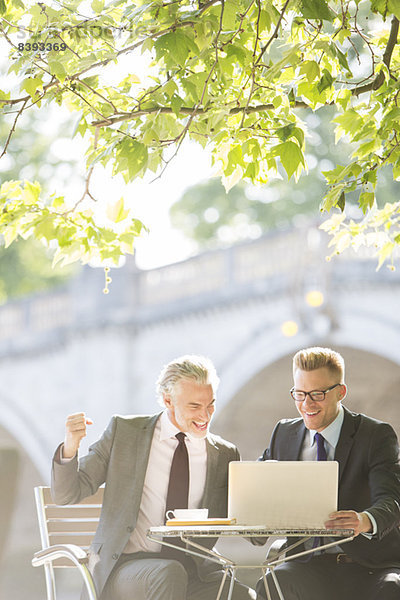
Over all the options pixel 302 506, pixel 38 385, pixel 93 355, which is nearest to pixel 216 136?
pixel 302 506

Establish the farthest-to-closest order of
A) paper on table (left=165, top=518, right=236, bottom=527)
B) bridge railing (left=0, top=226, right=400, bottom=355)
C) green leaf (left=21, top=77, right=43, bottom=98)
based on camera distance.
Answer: bridge railing (left=0, top=226, right=400, bottom=355) → green leaf (left=21, top=77, right=43, bottom=98) → paper on table (left=165, top=518, right=236, bottom=527)

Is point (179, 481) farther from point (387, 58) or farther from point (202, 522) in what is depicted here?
point (387, 58)

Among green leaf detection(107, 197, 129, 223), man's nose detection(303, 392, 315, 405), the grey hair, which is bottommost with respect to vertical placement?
man's nose detection(303, 392, 315, 405)

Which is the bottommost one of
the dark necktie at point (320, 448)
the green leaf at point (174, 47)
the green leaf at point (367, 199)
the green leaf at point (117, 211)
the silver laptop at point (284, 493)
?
the silver laptop at point (284, 493)

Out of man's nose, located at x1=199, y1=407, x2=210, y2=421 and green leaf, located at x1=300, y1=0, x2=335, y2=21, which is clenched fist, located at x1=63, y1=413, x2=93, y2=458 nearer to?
man's nose, located at x1=199, y1=407, x2=210, y2=421

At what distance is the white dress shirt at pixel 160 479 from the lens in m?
3.23

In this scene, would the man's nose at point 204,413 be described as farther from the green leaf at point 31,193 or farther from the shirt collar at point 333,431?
the green leaf at point 31,193

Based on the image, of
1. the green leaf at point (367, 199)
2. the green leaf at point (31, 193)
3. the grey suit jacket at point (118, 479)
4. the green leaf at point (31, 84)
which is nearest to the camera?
the green leaf at point (31, 84)

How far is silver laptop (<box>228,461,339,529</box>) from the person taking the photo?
2.77 m

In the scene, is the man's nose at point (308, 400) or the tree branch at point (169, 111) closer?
the tree branch at point (169, 111)

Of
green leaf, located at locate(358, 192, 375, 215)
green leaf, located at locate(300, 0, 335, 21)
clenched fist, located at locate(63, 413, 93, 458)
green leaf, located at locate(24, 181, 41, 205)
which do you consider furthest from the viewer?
green leaf, located at locate(24, 181, 41, 205)

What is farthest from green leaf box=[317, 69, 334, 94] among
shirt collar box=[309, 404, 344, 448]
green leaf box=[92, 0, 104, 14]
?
shirt collar box=[309, 404, 344, 448]

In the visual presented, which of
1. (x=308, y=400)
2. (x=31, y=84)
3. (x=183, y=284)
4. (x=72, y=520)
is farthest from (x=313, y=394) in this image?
(x=183, y=284)

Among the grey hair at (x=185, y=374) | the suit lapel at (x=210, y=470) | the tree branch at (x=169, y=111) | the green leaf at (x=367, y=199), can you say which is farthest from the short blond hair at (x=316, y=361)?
the tree branch at (x=169, y=111)
